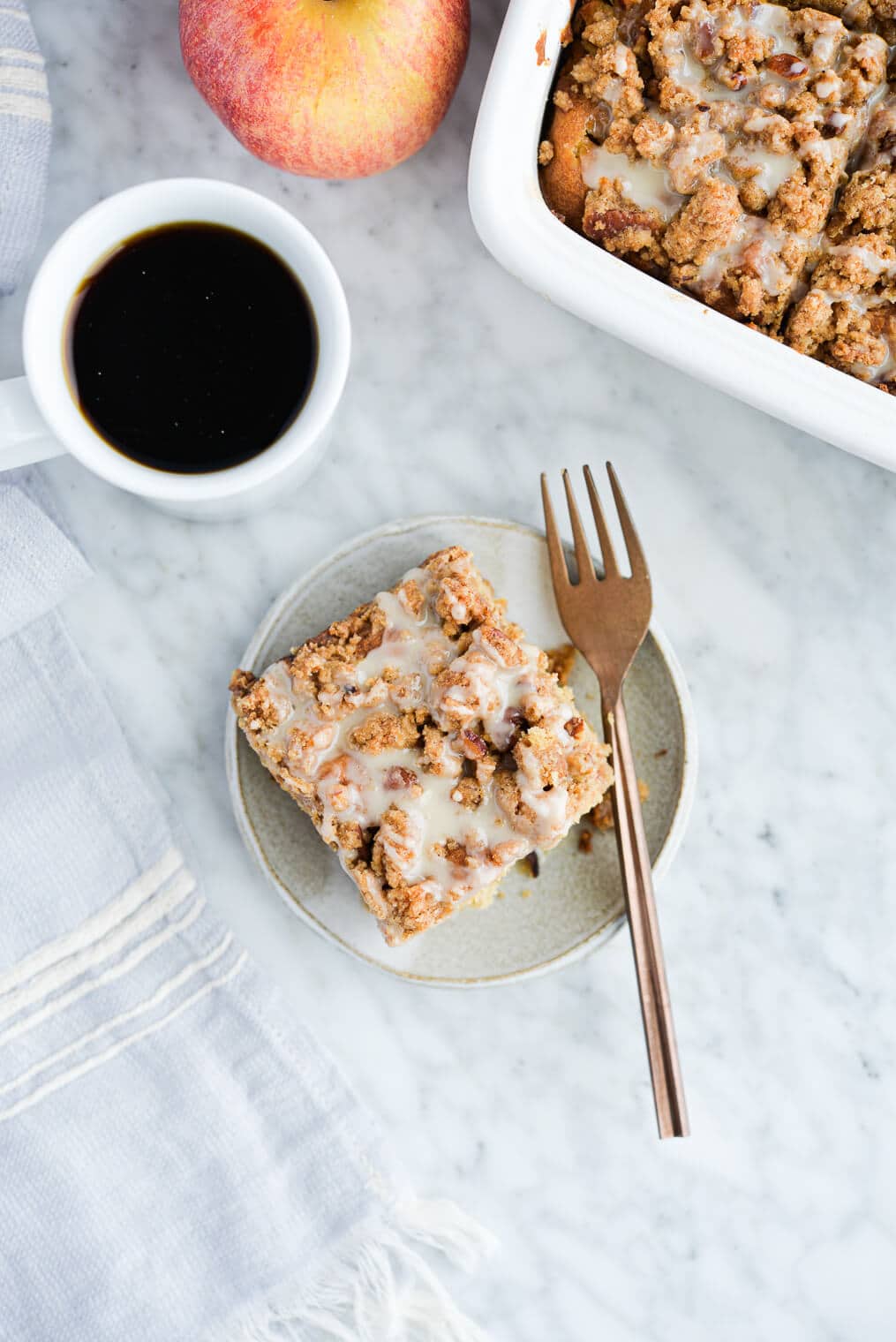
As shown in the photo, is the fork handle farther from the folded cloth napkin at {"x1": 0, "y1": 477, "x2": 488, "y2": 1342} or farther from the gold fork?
the folded cloth napkin at {"x1": 0, "y1": 477, "x2": 488, "y2": 1342}

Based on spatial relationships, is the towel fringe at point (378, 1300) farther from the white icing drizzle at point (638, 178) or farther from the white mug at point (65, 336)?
the white icing drizzle at point (638, 178)

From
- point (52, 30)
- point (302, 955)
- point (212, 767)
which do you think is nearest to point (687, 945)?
point (302, 955)

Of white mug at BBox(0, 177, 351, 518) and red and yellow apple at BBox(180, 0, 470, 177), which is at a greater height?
red and yellow apple at BBox(180, 0, 470, 177)

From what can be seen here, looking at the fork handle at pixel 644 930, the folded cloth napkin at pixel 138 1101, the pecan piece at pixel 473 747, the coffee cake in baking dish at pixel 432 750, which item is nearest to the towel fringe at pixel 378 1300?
the folded cloth napkin at pixel 138 1101

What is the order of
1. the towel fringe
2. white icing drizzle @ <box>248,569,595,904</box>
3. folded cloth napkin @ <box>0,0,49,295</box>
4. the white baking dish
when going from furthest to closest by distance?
the towel fringe
folded cloth napkin @ <box>0,0,49,295</box>
white icing drizzle @ <box>248,569,595,904</box>
the white baking dish

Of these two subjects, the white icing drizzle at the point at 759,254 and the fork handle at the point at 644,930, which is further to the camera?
the fork handle at the point at 644,930

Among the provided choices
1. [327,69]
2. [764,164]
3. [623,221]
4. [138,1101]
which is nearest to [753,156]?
[764,164]

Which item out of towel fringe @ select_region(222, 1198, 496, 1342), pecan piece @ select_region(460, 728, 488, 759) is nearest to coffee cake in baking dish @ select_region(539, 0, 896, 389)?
pecan piece @ select_region(460, 728, 488, 759)
